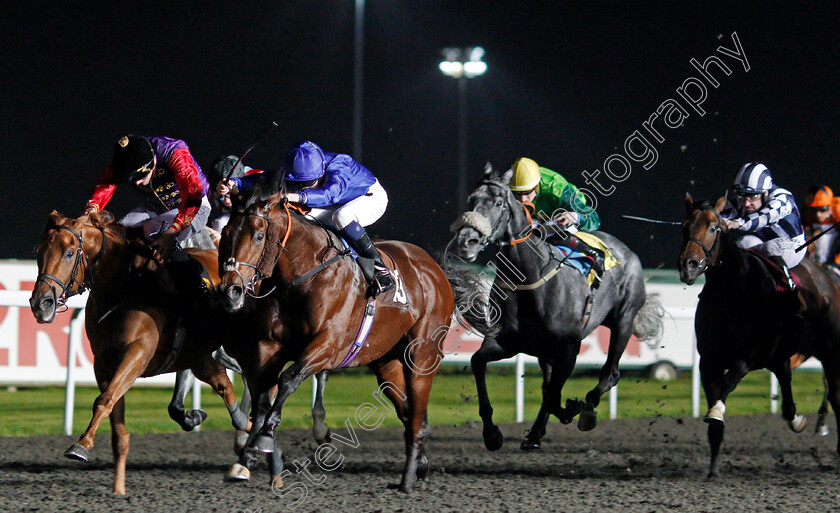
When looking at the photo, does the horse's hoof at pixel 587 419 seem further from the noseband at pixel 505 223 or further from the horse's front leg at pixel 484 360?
the noseband at pixel 505 223

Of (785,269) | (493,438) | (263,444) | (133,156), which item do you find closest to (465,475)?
(493,438)

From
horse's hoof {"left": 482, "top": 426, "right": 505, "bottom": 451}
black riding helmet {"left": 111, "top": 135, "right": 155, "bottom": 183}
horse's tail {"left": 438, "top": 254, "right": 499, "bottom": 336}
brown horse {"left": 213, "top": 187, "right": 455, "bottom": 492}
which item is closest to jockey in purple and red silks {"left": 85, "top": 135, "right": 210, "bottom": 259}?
black riding helmet {"left": 111, "top": 135, "right": 155, "bottom": 183}

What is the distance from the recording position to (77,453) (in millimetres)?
3654

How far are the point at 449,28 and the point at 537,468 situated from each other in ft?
44.9

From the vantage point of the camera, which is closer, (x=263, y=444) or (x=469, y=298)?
(x=263, y=444)

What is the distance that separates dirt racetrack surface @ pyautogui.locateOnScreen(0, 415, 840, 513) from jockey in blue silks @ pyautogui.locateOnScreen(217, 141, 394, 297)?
42.9 inches

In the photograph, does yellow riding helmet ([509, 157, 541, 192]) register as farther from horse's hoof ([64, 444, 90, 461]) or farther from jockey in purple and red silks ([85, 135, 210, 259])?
horse's hoof ([64, 444, 90, 461])

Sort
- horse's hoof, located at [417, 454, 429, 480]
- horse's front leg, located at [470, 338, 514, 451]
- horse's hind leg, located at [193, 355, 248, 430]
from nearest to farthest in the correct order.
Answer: horse's hoof, located at [417, 454, 429, 480] < horse's hind leg, located at [193, 355, 248, 430] < horse's front leg, located at [470, 338, 514, 451]

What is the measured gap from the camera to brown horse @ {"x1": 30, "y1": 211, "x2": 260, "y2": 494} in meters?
4.02

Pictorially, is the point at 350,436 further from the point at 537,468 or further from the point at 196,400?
the point at 537,468

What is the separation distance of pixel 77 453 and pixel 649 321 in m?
4.28

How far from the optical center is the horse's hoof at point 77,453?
3.63m

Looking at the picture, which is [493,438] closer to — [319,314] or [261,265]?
[319,314]

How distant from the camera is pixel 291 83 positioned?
54.8ft
